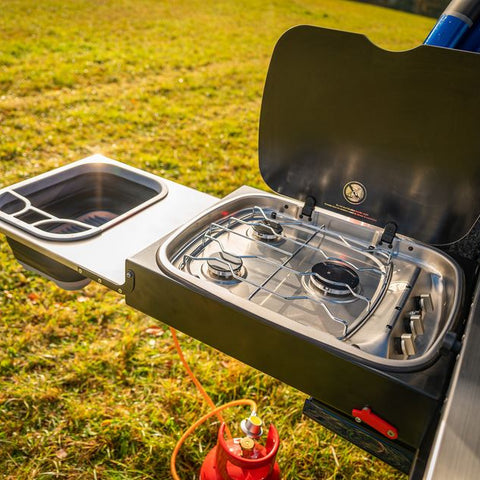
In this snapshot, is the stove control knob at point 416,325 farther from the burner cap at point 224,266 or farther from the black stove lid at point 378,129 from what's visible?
the burner cap at point 224,266

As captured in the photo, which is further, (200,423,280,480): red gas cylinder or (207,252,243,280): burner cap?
(200,423,280,480): red gas cylinder

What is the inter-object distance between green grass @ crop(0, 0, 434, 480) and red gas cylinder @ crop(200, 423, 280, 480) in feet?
1.66

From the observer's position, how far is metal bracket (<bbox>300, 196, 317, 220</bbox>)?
4.14 feet

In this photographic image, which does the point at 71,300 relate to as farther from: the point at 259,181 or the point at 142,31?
the point at 142,31

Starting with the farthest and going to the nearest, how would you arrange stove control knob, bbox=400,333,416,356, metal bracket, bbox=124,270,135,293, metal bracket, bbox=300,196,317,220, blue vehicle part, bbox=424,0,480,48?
metal bracket, bbox=300,196,317,220
blue vehicle part, bbox=424,0,480,48
metal bracket, bbox=124,270,135,293
stove control knob, bbox=400,333,416,356

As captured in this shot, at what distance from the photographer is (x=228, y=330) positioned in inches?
37.8

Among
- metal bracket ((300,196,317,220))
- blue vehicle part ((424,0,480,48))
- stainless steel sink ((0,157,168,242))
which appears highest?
blue vehicle part ((424,0,480,48))

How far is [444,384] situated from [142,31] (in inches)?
308

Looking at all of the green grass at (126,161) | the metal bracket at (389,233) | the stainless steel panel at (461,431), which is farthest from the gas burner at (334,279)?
the green grass at (126,161)

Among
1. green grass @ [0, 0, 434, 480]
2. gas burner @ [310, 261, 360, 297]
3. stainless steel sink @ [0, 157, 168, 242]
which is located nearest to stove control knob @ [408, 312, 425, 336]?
gas burner @ [310, 261, 360, 297]

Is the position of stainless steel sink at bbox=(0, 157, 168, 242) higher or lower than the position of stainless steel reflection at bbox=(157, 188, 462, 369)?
lower

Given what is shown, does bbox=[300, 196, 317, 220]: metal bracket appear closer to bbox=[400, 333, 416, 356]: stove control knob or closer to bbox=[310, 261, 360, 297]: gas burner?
bbox=[310, 261, 360, 297]: gas burner

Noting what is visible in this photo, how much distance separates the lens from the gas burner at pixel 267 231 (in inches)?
49.0

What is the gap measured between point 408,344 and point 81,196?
108cm
